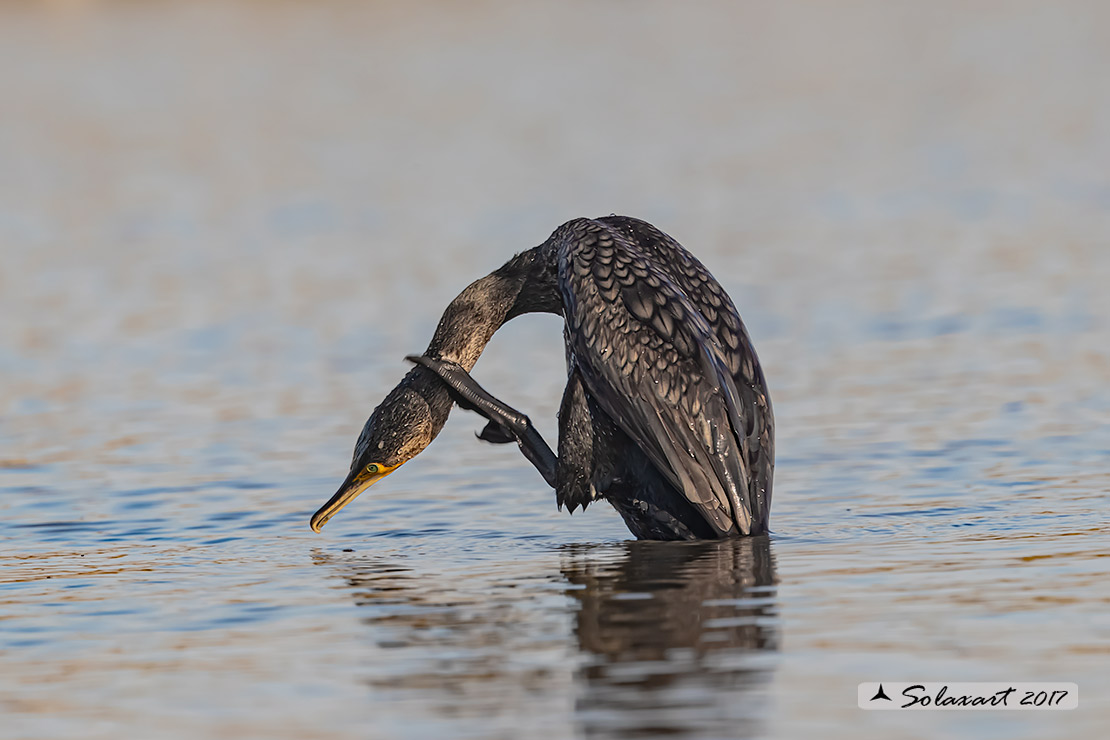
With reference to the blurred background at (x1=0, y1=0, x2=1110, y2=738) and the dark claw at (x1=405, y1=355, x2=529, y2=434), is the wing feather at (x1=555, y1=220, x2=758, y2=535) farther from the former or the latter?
the dark claw at (x1=405, y1=355, x2=529, y2=434)

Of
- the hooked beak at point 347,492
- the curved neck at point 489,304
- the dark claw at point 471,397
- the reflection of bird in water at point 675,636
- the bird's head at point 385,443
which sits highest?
the curved neck at point 489,304

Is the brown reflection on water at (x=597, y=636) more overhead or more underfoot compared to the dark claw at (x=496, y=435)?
more underfoot

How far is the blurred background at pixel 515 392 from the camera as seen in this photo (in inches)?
230

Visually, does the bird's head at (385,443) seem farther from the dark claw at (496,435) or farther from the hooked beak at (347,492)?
the dark claw at (496,435)

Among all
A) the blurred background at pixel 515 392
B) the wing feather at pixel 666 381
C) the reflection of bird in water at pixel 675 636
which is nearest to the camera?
the reflection of bird in water at pixel 675 636

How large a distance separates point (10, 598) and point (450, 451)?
149 inches

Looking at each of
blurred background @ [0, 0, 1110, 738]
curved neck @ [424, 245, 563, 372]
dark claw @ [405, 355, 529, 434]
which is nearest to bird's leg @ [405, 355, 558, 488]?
dark claw @ [405, 355, 529, 434]

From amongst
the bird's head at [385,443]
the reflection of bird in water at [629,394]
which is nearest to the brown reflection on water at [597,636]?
the reflection of bird in water at [629,394]

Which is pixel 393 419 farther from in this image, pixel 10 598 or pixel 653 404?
pixel 10 598

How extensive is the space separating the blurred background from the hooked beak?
16cm

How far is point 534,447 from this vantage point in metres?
8.77

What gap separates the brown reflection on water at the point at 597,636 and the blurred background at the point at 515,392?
2 cm

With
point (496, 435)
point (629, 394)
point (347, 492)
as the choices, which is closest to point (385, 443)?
point (347, 492)

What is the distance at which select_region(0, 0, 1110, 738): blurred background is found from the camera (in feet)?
19.2
